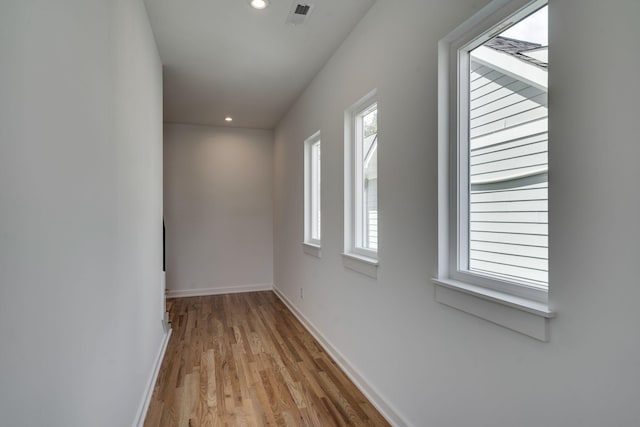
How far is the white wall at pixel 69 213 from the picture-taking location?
0.77 metres

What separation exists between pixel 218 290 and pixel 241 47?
3.69 m

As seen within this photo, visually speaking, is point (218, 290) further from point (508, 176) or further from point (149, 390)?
point (508, 176)

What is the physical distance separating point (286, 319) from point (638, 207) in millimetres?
3566

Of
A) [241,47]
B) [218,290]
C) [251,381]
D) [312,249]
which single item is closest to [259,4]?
[241,47]

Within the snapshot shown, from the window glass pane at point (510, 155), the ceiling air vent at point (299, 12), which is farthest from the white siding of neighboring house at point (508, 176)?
the ceiling air vent at point (299, 12)

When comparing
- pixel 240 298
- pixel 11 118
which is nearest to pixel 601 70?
pixel 11 118

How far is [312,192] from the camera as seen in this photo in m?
3.99

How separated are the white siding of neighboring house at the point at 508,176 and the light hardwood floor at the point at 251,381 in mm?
1273

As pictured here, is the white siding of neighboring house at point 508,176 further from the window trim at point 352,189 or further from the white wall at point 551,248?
the window trim at point 352,189

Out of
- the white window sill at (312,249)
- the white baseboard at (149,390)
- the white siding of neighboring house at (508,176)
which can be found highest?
the white siding of neighboring house at (508,176)

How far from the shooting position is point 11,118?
0.76 metres

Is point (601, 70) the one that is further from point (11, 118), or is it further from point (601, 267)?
point (11, 118)

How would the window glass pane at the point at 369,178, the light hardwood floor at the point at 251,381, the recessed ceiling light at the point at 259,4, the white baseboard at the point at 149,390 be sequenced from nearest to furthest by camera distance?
the white baseboard at the point at 149,390 < the light hardwood floor at the point at 251,381 < the recessed ceiling light at the point at 259,4 < the window glass pane at the point at 369,178

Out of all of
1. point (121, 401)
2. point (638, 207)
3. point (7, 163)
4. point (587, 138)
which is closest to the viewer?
point (7, 163)
